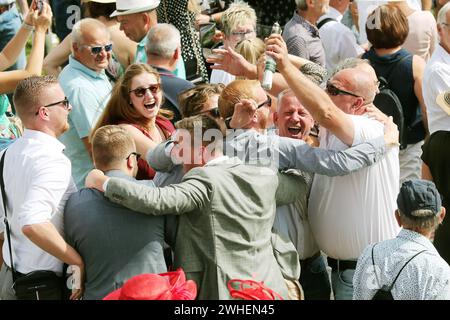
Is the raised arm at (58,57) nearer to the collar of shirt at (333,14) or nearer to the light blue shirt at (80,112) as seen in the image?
the light blue shirt at (80,112)

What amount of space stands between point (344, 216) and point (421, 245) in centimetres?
69

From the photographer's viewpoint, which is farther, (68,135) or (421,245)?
(68,135)

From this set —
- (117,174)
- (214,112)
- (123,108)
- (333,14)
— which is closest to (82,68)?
(123,108)

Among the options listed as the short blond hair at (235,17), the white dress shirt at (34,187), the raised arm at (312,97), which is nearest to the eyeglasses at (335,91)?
the raised arm at (312,97)

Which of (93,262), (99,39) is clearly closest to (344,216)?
(93,262)

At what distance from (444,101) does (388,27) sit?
3.61ft

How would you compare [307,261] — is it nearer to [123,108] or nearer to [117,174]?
[117,174]

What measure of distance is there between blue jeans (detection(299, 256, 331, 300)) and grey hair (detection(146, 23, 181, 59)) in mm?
1915

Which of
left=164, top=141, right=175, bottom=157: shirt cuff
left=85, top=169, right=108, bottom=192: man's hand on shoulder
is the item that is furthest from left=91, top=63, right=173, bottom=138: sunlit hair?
left=85, top=169, right=108, bottom=192: man's hand on shoulder

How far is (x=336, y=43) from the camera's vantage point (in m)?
8.11

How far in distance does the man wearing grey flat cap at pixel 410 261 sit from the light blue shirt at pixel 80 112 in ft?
7.56

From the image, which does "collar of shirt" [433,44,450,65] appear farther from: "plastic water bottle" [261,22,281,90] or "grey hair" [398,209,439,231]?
"grey hair" [398,209,439,231]
